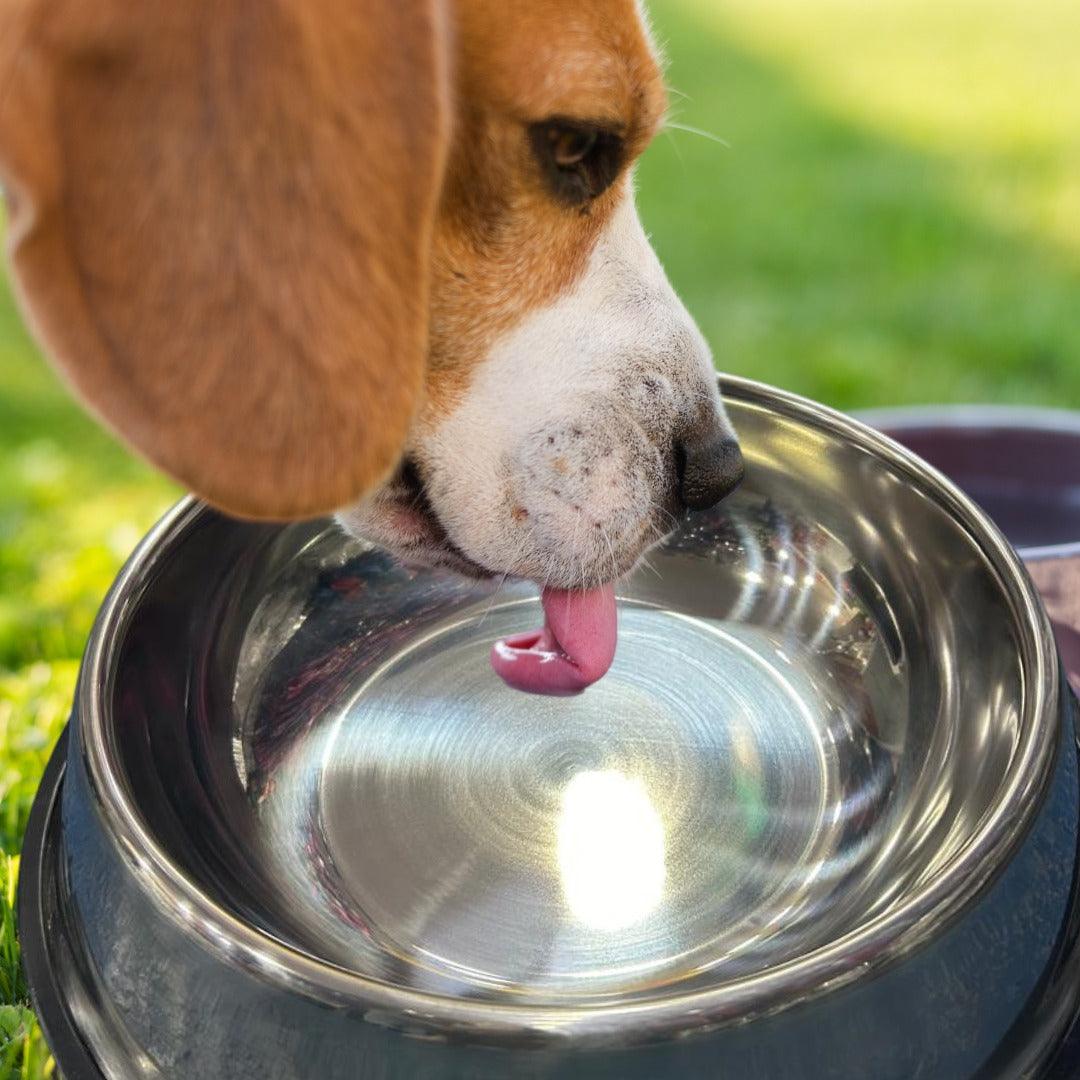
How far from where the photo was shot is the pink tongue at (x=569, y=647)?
5.45 feet

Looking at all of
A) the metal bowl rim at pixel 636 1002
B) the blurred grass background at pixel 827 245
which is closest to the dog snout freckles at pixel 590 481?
the metal bowl rim at pixel 636 1002

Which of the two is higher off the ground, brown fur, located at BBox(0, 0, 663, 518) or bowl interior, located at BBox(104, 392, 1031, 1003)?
brown fur, located at BBox(0, 0, 663, 518)

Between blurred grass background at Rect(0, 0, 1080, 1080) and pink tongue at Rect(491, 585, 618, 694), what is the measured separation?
69 centimetres

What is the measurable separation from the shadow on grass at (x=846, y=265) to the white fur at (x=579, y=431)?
1.84 m

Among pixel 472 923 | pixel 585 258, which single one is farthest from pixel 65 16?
pixel 472 923

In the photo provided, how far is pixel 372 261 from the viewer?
1257 millimetres

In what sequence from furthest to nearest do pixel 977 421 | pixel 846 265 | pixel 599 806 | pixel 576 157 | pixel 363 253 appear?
pixel 846 265 < pixel 977 421 < pixel 599 806 < pixel 576 157 < pixel 363 253

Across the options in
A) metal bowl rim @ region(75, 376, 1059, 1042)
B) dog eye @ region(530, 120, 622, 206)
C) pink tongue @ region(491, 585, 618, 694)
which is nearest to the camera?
metal bowl rim @ region(75, 376, 1059, 1042)

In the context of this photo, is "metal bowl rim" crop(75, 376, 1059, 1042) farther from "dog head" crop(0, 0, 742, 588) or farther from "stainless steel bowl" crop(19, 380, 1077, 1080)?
"dog head" crop(0, 0, 742, 588)

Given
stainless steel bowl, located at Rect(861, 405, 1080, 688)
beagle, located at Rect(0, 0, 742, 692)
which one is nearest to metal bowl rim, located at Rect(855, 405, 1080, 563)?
stainless steel bowl, located at Rect(861, 405, 1080, 688)

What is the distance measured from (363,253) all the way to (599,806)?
64 cm

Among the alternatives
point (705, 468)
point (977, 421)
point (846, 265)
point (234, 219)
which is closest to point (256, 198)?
point (234, 219)

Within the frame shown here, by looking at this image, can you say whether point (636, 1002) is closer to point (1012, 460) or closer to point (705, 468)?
point (705, 468)

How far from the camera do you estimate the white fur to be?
1515 millimetres
